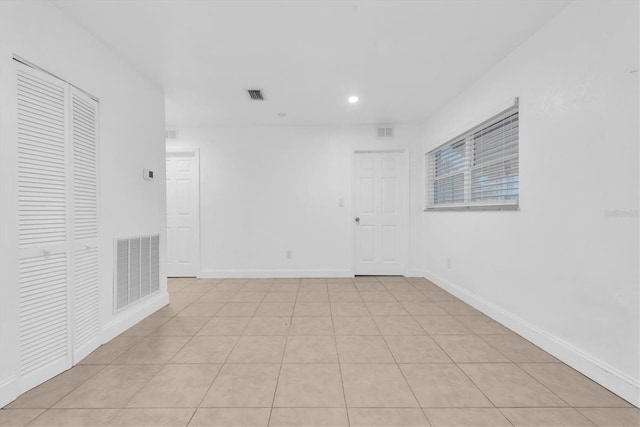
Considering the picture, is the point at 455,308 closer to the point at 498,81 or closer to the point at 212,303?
the point at 498,81

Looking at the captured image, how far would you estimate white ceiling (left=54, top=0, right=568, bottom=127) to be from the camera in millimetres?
1933

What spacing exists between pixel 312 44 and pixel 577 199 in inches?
89.7

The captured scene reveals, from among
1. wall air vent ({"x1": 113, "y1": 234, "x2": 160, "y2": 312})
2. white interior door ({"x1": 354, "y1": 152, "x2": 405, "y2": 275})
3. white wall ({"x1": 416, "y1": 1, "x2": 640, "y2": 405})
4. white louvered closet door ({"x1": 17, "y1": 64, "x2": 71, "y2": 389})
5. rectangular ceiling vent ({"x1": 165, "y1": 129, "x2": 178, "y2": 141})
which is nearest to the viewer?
white wall ({"x1": 416, "y1": 1, "x2": 640, "y2": 405})

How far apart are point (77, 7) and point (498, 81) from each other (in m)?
3.48

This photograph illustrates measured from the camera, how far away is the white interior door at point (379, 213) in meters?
4.59

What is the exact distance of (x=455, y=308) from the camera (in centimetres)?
303

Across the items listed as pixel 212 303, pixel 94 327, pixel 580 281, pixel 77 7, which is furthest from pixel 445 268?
pixel 77 7

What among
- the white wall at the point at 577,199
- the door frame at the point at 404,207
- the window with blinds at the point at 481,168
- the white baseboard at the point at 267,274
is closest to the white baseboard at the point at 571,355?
the white wall at the point at 577,199

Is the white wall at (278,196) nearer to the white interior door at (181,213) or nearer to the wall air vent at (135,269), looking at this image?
the white interior door at (181,213)

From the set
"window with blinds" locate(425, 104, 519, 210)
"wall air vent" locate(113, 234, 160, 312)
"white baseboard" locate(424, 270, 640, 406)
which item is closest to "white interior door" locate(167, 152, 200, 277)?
"wall air vent" locate(113, 234, 160, 312)

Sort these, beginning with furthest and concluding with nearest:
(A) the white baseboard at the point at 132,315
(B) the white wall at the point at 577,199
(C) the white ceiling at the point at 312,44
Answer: (A) the white baseboard at the point at 132,315
(C) the white ceiling at the point at 312,44
(B) the white wall at the point at 577,199

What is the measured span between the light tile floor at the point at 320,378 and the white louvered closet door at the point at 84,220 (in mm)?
228

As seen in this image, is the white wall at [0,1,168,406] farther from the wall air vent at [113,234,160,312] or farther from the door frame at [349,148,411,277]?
the door frame at [349,148,411,277]

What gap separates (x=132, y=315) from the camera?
2.62 metres
